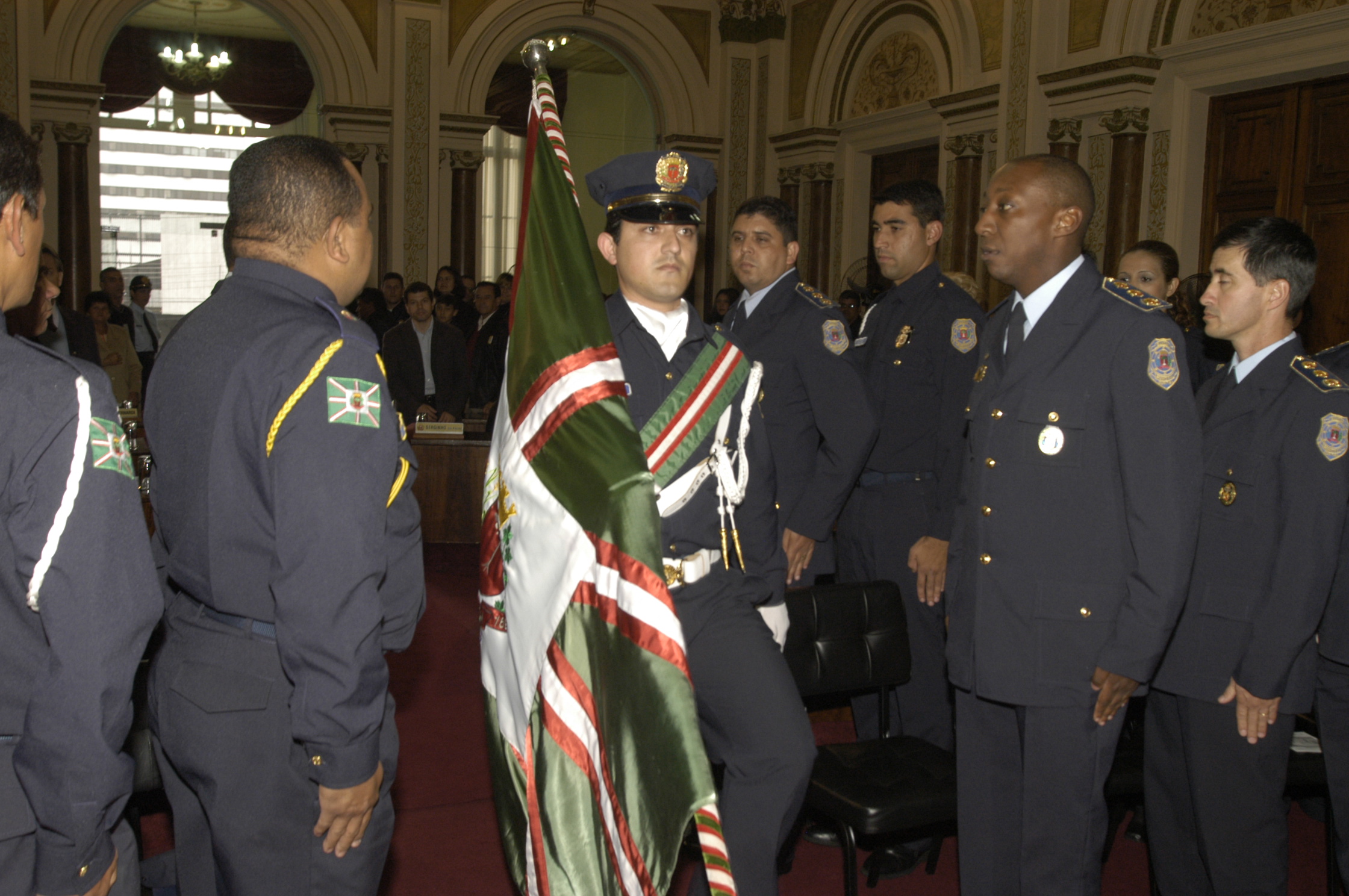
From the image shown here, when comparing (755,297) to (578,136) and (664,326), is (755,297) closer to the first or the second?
(664,326)

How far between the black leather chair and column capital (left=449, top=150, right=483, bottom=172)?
8.96m

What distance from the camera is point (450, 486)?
5926 millimetres

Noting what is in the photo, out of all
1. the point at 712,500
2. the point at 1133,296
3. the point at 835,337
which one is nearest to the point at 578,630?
the point at 712,500

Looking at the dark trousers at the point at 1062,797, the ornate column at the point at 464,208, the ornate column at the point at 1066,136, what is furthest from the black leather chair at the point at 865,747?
the ornate column at the point at 464,208

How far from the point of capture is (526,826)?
1.93m

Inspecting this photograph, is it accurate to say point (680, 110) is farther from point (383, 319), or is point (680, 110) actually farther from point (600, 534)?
point (600, 534)

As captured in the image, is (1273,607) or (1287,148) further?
(1287,148)

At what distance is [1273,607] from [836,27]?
9.21 meters

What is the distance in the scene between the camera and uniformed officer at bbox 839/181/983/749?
10.2 ft

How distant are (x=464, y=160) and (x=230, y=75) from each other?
4.77m

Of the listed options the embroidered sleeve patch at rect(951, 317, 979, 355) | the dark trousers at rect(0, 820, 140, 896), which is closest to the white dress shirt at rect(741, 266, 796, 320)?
the embroidered sleeve patch at rect(951, 317, 979, 355)

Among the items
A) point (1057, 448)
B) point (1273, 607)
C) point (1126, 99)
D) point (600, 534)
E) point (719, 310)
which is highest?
point (1126, 99)

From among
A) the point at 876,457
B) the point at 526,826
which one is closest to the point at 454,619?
the point at 876,457

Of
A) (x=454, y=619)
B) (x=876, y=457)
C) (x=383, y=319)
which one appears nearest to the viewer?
(x=876, y=457)
